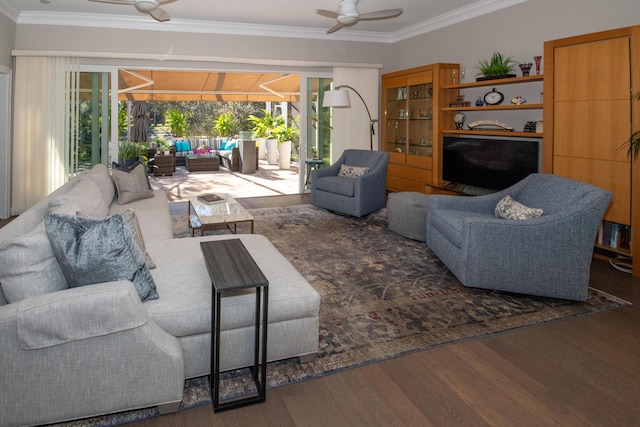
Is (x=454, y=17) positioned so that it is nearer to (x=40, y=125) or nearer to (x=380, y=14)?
(x=380, y=14)

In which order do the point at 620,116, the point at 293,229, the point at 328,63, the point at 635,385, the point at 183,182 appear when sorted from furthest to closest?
1. the point at 183,182
2. the point at 328,63
3. the point at 293,229
4. the point at 620,116
5. the point at 635,385

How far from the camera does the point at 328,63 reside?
787 cm

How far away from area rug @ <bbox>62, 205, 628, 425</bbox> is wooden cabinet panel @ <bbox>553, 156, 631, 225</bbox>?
920mm

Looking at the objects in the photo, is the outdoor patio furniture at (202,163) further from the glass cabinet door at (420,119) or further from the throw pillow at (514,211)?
the throw pillow at (514,211)

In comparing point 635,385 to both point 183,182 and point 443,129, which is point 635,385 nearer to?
point 443,129

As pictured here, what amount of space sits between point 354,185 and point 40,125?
446cm

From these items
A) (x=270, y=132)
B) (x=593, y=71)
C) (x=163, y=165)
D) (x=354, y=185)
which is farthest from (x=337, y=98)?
(x=270, y=132)

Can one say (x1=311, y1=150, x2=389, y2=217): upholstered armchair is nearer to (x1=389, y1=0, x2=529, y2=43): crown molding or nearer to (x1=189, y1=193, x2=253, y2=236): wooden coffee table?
(x1=189, y1=193, x2=253, y2=236): wooden coffee table

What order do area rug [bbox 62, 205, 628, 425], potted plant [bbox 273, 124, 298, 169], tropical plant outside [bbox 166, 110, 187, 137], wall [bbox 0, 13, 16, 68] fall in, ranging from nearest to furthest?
area rug [bbox 62, 205, 628, 425]
wall [bbox 0, 13, 16, 68]
potted plant [bbox 273, 124, 298, 169]
tropical plant outside [bbox 166, 110, 187, 137]

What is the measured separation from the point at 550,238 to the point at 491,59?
3529mm

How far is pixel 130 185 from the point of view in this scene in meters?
5.05

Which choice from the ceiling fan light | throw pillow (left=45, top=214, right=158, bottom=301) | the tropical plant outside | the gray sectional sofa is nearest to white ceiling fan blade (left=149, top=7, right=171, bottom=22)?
the ceiling fan light

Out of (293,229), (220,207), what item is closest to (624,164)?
(293,229)

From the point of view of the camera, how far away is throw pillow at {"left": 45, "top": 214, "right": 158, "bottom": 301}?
2023 millimetres
